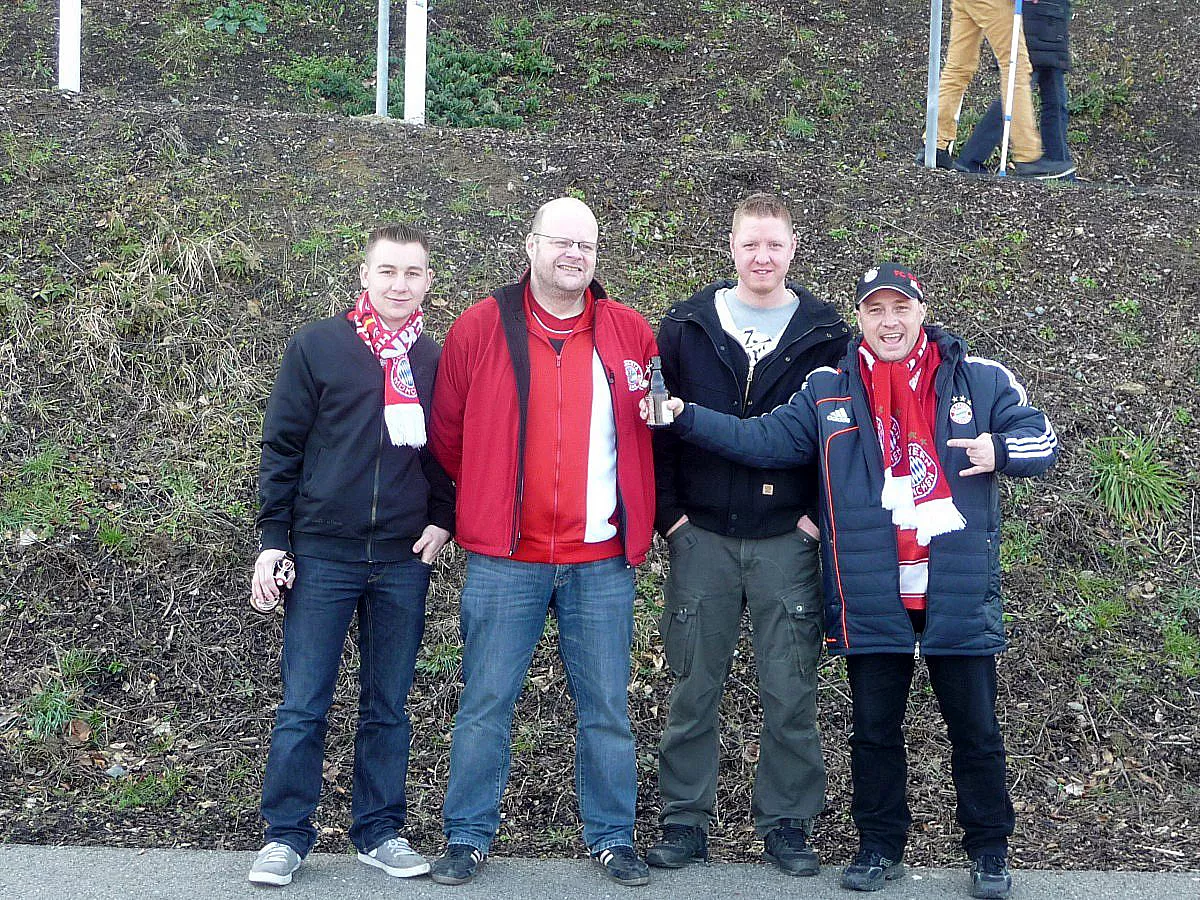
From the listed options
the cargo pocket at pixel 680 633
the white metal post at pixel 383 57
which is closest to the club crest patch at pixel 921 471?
the cargo pocket at pixel 680 633

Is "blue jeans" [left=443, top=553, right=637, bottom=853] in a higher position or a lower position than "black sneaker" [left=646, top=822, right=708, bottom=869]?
higher

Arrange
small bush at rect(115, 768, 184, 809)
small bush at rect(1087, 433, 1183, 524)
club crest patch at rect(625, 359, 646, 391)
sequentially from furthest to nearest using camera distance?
1. small bush at rect(1087, 433, 1183, 524)
2. small bush at rect(115, 768, 184, 809)
3. club crest patch at rect(625, 359, 646, 391)

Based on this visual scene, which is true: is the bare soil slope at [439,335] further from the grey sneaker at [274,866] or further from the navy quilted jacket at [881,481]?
→ the navy quilted jacket at [881,481]

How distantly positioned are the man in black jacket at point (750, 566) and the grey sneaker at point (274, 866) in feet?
4.01

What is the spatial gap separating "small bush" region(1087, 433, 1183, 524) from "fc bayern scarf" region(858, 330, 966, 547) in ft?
8.30

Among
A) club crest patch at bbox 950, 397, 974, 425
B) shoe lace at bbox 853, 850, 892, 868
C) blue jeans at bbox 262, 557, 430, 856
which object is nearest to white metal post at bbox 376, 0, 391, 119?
blue jeans at bbox 262, 557, 430, 856

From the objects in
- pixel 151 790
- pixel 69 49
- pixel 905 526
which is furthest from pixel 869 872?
pixel 69 49

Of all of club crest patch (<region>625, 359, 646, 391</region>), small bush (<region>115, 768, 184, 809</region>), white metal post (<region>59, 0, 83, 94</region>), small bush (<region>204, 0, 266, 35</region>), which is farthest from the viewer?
small bush (<region>204, 0, 266, 35</region>)

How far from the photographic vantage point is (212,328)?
658 cm

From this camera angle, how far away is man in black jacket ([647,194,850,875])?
13.7 ft

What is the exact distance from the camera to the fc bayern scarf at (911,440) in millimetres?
3895

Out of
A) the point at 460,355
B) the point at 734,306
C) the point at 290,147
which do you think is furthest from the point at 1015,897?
the point at 290,147

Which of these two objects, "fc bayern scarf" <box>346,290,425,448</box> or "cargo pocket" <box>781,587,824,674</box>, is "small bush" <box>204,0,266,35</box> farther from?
"cargo pocket" <box>781,587,824,674</box>

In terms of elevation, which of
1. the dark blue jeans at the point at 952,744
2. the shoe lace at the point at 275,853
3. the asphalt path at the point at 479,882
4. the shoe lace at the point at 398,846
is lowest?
the asphalt path at the point at 479,882
